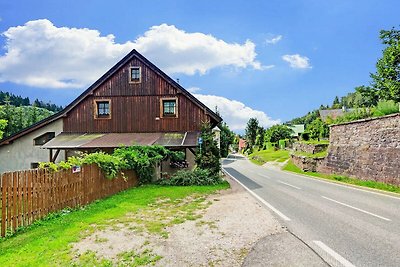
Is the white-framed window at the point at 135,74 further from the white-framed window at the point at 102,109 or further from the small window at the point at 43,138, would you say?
the small window at the point at 43,138

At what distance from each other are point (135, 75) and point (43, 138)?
9297 millimetres

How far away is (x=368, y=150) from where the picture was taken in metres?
18.9

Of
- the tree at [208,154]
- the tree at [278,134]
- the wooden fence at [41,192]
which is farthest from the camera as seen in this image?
the tree at [278,134]

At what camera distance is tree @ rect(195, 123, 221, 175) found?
19844mm

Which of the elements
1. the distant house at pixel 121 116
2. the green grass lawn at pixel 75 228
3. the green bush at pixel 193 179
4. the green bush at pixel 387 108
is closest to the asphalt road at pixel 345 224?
the green grass lawn at pixel 75 228

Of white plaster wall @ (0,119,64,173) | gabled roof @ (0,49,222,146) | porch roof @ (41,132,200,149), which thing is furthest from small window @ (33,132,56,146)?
porch roof @ (41,132,200,149)

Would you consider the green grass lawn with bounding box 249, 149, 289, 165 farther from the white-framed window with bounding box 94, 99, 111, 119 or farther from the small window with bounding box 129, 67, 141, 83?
the white-framed window with bounding box 94, 99, 111, 119

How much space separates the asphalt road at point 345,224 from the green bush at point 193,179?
17.3 ft

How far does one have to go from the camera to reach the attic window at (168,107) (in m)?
24.0

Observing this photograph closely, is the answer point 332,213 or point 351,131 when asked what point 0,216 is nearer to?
point 332,213

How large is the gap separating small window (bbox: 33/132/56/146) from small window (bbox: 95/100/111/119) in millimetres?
4201

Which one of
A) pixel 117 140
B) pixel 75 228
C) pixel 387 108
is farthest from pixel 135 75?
pixel 75 228

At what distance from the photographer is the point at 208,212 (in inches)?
392

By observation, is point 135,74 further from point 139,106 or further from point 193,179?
point 193,179
